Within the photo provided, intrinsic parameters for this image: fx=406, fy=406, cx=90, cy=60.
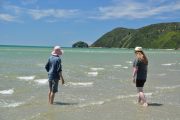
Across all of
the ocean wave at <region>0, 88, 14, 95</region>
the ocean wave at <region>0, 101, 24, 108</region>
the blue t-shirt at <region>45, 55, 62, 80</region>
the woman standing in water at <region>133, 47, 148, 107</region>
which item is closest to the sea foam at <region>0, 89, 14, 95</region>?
the ocean wave at <region>0, 88, 14, 95</region>

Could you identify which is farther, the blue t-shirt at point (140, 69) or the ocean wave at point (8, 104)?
the blue t-shirt at point (140, 69)

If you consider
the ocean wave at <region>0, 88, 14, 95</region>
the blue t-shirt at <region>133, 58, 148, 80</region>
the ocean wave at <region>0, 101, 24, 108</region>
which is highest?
the blue t-shirt at <region>133, 58, 148, 80</region>

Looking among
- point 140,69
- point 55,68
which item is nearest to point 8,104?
point 55,68

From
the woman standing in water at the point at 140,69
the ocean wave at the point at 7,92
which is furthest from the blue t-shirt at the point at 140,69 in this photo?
the ocean wave at the point at 7,92

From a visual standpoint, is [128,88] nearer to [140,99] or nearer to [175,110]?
[140,99]

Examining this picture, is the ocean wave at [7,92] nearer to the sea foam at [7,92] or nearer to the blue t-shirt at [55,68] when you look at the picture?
the sea foam at [7,92]

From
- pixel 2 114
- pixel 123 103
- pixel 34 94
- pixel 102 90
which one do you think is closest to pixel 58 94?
pixel 34 94

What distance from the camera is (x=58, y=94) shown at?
16.5 m

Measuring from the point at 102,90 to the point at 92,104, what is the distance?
13.7 ft

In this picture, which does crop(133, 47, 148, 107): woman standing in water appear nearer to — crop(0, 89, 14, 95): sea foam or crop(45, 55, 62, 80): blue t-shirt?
crop(45, 55, 62, 80): blue t-shirt

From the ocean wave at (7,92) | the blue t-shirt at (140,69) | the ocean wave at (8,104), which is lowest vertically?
the ocean wave at (8,104)

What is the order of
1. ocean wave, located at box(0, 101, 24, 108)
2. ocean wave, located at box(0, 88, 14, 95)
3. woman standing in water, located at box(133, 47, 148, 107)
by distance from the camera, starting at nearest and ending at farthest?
ocean wave, located at box(0, 101, 24, 108)
woman standing in water, located at box(133, 47, 148, 107)
ocean wave, located at box(0, 88, 14, 95)

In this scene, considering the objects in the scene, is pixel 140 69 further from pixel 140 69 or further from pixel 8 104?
pixel 8 104

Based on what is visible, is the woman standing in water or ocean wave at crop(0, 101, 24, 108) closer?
ocean wave at crop(0, 101, 24, 108)
